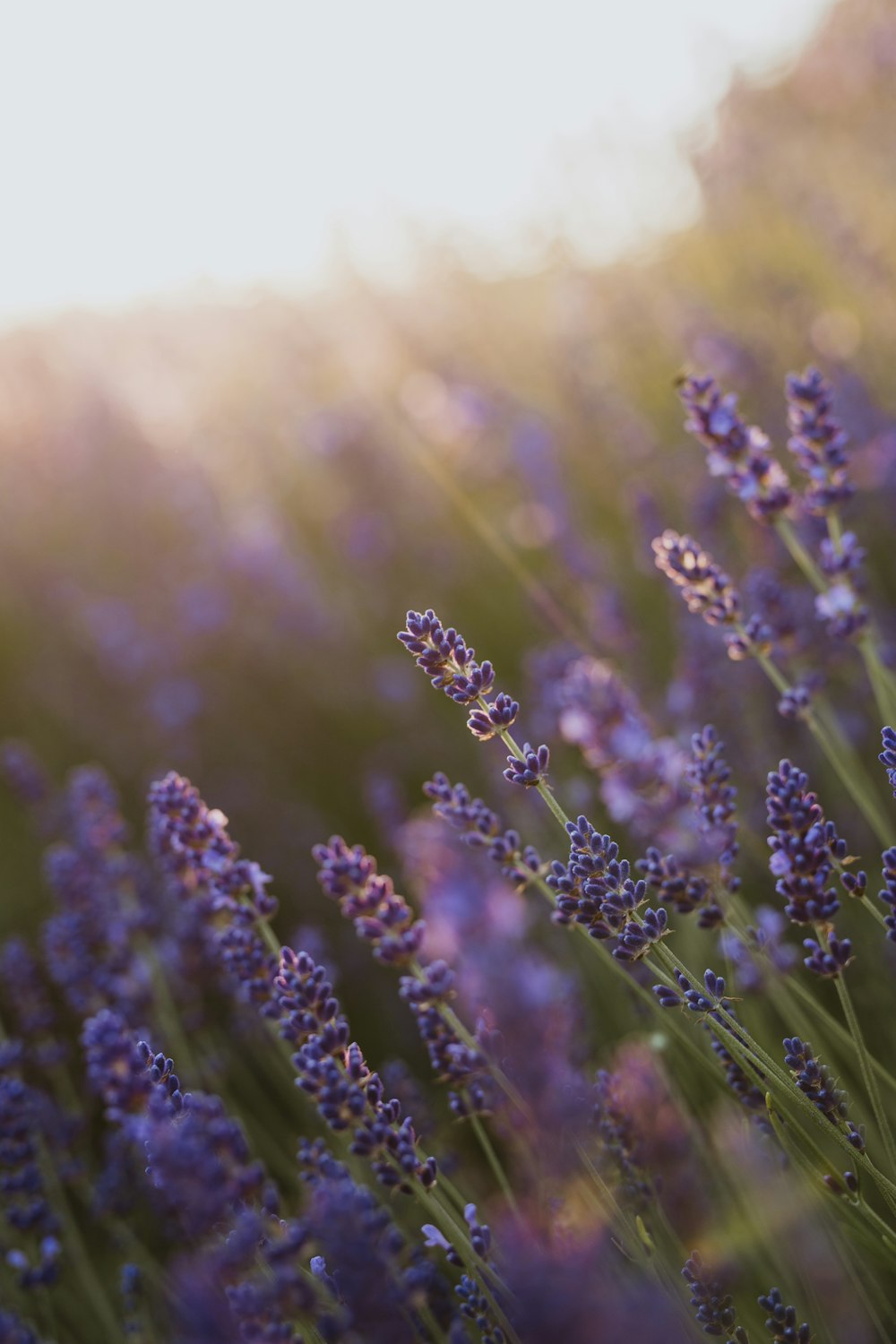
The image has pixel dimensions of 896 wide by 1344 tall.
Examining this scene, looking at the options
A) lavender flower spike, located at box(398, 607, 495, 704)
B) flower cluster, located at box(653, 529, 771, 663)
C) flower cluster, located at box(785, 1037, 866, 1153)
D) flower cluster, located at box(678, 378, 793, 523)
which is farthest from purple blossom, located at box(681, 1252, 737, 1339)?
A: flower cluster, located at box(678, 378, 793, 523)

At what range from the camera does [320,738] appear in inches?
192

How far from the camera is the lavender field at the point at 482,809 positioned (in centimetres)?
134

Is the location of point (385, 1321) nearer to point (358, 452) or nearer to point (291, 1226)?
point (291, 1226)

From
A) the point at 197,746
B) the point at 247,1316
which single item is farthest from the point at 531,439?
the point at 247,1316

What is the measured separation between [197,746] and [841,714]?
276 cm

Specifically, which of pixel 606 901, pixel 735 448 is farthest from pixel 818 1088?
pixel 735 448

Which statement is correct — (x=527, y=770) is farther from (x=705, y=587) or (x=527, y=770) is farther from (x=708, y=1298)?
(x=708, y=1298)

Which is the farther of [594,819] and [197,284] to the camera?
[197,284]

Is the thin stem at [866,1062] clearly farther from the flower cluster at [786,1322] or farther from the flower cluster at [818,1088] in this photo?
the flower cluster at [786,1322]

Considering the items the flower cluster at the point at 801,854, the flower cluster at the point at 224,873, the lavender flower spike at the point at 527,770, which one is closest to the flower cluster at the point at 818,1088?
the flower cluster at the point at 801,854

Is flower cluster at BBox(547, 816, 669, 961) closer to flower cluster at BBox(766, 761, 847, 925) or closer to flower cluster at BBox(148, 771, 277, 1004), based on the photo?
flower cluster at BBox(766, 761, 847, 925)

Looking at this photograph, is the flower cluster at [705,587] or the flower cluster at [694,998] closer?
the flower cluster at [694,998]

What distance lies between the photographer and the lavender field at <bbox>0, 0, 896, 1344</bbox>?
1344 mm

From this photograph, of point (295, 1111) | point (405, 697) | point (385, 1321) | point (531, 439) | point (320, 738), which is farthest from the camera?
point (531, 439)
